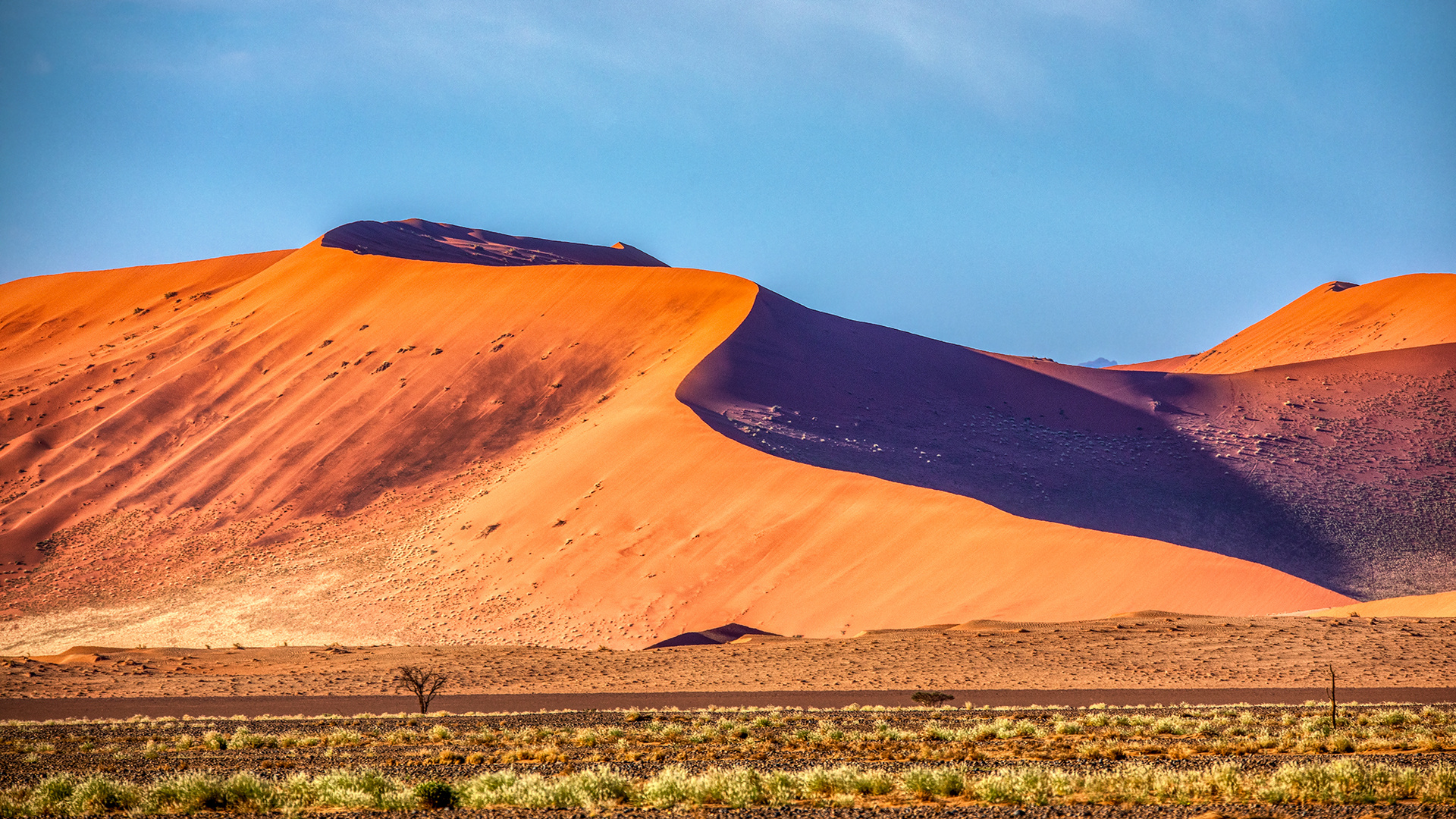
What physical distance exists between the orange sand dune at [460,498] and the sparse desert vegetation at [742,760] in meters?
10.4

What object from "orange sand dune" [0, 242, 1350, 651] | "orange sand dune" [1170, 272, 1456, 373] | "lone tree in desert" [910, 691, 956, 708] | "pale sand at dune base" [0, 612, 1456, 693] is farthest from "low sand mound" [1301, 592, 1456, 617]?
"orange sand dune" [1170, 272, 1456, 373]

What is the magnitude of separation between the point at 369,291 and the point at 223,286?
14526 millimetres

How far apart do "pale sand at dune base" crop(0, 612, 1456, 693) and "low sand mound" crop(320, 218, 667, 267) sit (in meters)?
39.7

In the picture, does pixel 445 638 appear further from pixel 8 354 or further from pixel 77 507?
pixel 8 354

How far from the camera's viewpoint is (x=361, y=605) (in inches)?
1204

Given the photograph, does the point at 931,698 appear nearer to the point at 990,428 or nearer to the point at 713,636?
the point at 713,636

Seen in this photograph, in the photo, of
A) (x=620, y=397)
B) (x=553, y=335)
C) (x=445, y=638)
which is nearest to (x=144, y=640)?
(x=445, y=638)

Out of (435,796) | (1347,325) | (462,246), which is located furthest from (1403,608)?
(462,246)

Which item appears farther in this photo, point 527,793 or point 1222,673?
point 1222,673

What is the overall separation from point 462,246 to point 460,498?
42.0 meters

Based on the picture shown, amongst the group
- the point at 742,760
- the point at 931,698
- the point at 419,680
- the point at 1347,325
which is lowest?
the point at 419,680

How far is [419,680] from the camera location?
21.9m

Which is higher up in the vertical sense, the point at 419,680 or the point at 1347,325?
the point at 1347,325

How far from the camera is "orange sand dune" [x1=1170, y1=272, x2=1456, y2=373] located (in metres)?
56.2
